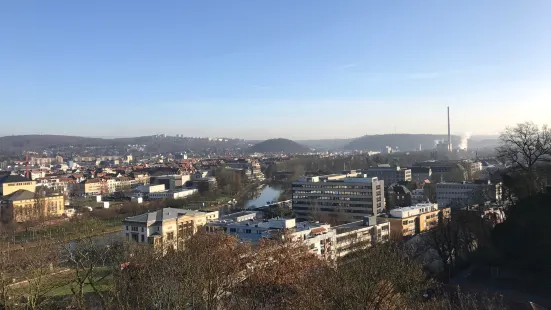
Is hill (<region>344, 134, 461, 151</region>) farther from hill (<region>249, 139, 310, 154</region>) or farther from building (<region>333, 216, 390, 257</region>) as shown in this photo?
building (<region>333, 216, 390, 257</region>)

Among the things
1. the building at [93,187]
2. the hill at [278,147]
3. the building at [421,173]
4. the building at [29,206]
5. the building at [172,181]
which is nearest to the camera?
the building at [29,206]

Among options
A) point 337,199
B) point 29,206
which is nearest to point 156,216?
point 337,199

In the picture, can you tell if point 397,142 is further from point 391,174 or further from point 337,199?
point 337,199

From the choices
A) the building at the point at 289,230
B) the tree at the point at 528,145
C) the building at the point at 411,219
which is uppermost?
the tree at the point at 528,145

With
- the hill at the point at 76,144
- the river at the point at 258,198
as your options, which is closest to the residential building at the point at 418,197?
the river at the point at 258,198

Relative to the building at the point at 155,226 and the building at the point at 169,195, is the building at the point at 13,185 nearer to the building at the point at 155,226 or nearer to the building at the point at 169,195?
the building at the point at 169,195

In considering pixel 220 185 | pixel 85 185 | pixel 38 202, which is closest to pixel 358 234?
pixel 38 202

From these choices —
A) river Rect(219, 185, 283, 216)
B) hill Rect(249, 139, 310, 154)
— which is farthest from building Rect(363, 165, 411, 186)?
hill Rect(249, 139, 310, 154)
